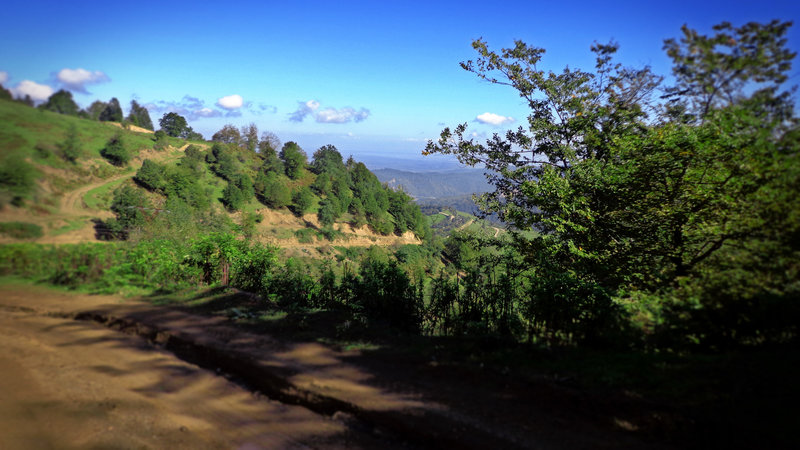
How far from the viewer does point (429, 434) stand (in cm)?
335

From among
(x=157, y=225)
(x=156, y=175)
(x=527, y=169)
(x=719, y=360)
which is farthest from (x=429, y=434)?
(x=156, y=175)

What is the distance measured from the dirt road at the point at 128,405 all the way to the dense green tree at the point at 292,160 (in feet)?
222

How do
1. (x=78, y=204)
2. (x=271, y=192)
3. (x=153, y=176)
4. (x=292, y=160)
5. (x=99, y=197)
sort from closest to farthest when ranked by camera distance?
(x=78, y=204) → (x=99, y=197) → (x=153, y=176) → (x=271, y=192) → (x=292, y=160)

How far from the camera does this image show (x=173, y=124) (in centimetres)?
5391

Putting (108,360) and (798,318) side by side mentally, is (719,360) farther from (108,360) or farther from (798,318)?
(108,360)

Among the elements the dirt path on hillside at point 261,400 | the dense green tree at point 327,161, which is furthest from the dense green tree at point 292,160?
the dirt path on hillside at point 261,400

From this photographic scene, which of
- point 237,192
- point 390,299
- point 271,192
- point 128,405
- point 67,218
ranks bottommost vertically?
point 128,405

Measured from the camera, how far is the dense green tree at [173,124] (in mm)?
48706

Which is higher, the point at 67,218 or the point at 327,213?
the point at 327,213

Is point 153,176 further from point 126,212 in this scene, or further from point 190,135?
point 190,135

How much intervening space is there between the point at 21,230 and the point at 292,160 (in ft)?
222

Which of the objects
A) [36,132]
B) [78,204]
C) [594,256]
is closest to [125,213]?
[78,204]

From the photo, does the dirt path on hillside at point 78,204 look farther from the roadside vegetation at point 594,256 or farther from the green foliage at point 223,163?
the green foliage at point 223,163

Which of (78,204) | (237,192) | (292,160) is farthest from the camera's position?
(292,160)
